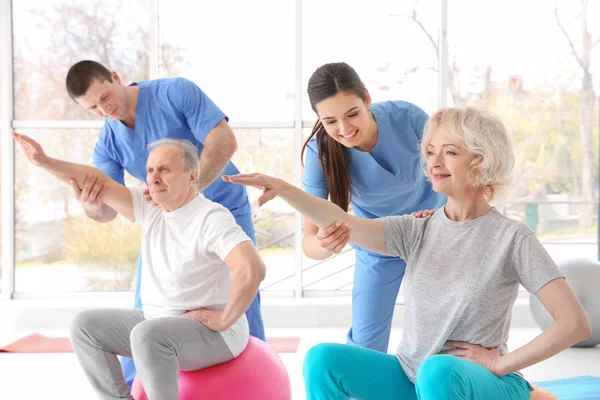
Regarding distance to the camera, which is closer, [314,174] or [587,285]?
[314,174]

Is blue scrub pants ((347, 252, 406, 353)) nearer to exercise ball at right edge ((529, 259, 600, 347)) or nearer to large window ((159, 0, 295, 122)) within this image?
exercise ball at right edge ((529, 259, 600, 347))

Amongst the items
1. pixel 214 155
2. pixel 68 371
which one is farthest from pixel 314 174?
pixel 68 371

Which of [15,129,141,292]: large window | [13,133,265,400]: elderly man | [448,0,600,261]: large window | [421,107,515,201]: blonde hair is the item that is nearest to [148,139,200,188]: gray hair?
[13,133,265,400]: elderly man

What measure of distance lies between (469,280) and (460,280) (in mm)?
25

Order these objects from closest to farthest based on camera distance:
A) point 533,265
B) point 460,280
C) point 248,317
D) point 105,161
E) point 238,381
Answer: point 533,265
point 460,280
point 238,381
point 248,317
point 105,161

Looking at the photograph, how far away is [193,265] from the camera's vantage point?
2270 millimetres

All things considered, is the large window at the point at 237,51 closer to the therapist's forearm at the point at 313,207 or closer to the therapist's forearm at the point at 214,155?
the therapist's forearm at the point at 214,155

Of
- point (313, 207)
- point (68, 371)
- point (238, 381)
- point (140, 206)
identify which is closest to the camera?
point (313, 207)

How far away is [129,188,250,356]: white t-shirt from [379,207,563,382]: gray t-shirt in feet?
1.94

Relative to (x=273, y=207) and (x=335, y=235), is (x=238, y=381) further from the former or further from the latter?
(x=273, y=207)

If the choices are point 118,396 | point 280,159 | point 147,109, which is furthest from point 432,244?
point 280,159

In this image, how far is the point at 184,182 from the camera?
7.70 ft

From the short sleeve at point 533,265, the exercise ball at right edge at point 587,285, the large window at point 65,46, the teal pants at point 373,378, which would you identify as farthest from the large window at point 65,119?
the short sleeve at point 533,265

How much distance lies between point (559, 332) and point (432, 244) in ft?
1.27
